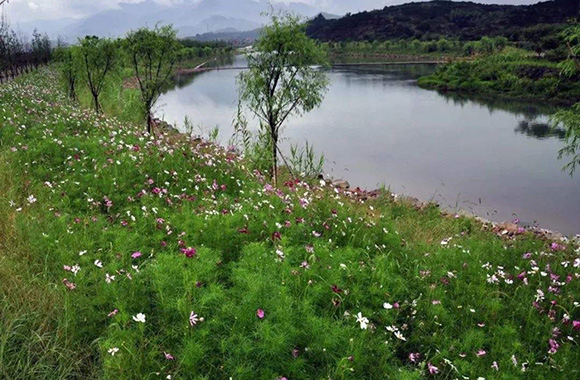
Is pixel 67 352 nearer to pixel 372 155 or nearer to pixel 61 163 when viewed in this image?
pixel 61 163

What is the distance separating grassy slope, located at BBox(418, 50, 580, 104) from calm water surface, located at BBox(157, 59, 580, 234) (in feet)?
13.7

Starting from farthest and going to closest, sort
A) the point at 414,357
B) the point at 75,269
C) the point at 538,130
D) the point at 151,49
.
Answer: the point at 538,130
the point at 151,49
the point at 75,269
the point at 414,357

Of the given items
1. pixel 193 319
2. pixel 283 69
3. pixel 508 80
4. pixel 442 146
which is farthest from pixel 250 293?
pixel 508 80

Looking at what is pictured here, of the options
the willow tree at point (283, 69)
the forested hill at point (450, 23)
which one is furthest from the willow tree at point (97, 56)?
the forested hill at point (450, 23)

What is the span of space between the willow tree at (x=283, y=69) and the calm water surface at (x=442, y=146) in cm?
635

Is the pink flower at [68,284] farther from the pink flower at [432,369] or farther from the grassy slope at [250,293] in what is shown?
the pink flower at [432,369]

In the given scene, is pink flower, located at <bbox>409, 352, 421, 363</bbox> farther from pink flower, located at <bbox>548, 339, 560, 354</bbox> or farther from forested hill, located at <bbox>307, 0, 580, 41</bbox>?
forested hill, located at <bbox>307, 0, 580, 41</bbox>

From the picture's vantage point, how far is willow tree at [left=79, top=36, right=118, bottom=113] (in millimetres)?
23359

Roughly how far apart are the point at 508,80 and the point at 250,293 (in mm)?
58642

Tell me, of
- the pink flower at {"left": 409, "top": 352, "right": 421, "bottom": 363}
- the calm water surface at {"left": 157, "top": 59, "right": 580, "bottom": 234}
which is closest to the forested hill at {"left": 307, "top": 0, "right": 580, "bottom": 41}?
the calm water surface at {"left": 157, "top": 59, "right": 580, "bottom": 234}

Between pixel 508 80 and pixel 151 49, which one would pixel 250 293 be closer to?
pixel 151 49

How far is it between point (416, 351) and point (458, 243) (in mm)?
3461

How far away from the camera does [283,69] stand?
43.0ft

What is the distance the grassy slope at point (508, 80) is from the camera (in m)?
46.4
